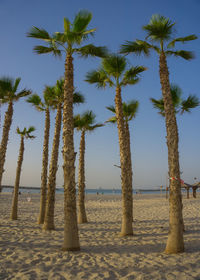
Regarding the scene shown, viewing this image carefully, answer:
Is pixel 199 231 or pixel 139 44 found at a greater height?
pixel 139 44

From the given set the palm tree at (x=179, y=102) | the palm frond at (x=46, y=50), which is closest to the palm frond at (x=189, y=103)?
the palm tree at (x=179, y=102)

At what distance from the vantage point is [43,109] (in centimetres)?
1385

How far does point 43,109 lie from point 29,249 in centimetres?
885

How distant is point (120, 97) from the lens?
10.1m

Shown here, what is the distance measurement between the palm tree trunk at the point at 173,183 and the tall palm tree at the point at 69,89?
2.95 meters

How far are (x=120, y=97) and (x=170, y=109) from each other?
329cm

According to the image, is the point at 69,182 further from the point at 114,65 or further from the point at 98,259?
the point at 114,65

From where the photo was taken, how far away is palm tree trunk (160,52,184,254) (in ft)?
21.7

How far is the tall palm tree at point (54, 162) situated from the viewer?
11.0 m

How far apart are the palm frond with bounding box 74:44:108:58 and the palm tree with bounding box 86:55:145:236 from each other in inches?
44.5

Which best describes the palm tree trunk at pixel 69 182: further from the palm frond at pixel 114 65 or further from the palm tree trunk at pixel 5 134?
the palm tree trunk at pixel 5 134

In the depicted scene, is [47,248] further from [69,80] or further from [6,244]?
[69,80]

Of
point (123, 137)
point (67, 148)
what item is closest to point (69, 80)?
point (67, 148)

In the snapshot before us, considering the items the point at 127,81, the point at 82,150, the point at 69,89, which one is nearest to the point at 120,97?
the point at 127,81
